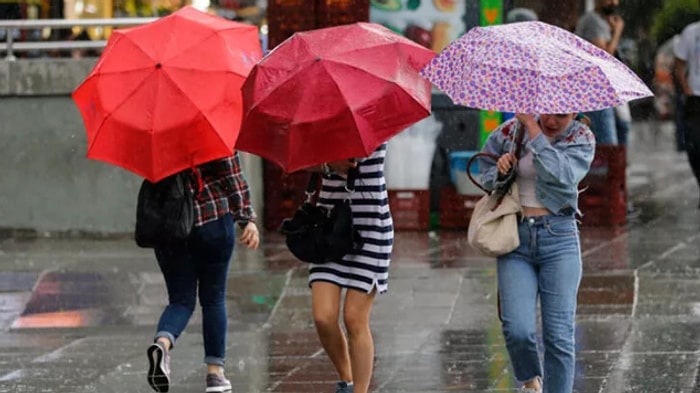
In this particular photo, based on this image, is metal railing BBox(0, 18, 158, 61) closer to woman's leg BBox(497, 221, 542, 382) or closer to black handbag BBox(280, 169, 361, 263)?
black handbag BBox(280, 169, 361, 263)

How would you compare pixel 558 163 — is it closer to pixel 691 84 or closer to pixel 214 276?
pixel 214 276

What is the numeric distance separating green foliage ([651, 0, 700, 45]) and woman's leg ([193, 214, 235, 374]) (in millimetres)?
23945

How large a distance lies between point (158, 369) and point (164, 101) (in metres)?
1.32

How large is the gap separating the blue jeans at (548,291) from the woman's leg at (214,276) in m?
1.71

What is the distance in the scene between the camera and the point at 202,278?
25.6 ft

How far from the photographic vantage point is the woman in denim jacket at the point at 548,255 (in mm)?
6488

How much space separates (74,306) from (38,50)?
457 centimetres

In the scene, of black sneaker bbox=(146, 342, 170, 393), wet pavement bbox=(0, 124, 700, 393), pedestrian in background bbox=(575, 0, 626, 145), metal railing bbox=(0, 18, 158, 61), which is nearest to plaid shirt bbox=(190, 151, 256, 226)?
black sneaker bbox=(146, 342, 170, 393)

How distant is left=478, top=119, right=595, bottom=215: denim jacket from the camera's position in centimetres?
638

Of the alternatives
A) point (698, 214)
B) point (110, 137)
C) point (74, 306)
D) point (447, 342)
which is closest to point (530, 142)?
point (110, 137)

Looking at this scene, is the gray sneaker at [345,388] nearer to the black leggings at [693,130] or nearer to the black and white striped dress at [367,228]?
the black and white striped dress at [367,228]

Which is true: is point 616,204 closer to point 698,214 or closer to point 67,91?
point 698,214

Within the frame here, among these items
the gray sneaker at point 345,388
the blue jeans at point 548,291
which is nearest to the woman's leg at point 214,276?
the gray sneaker at point 345,388

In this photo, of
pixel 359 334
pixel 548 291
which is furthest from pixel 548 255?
pixel 359 334
